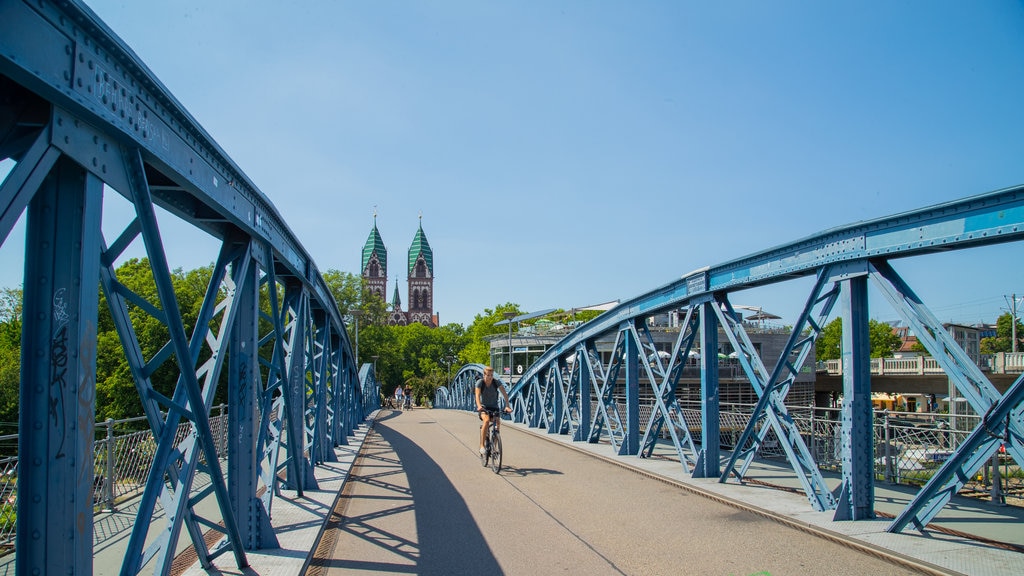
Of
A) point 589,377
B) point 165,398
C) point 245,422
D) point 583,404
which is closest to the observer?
point 165,398

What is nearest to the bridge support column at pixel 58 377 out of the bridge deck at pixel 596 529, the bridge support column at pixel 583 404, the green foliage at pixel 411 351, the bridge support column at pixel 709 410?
the bridge deck at pixel 596 529

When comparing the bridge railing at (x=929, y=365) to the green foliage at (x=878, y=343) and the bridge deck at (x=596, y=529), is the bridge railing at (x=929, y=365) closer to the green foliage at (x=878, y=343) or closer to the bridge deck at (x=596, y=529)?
the bridge deck at (x=596, y=529)

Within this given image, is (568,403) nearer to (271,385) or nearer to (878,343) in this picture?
(271,385)

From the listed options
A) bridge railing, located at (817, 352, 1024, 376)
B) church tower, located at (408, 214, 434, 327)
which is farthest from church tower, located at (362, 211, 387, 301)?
bridge railing, located at (817, 352, 1024, 376)

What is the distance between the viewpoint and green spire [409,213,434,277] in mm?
144350

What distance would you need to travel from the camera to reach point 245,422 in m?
5.61

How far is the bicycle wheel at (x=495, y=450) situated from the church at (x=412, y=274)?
127 metres

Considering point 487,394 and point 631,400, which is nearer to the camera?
point 487,394

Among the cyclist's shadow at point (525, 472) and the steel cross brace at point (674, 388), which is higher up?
A: the steel cross brace at point (674, 388)

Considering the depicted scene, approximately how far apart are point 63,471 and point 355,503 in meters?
5.43

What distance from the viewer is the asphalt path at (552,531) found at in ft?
17.7

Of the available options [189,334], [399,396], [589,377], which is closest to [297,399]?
[589,377]

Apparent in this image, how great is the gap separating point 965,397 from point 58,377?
626 cm

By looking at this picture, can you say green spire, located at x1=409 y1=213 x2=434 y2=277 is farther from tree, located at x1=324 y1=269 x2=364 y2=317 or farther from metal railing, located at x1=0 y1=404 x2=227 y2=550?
metal railing, located at x1=0 y1=404 x2=227 y2=550
